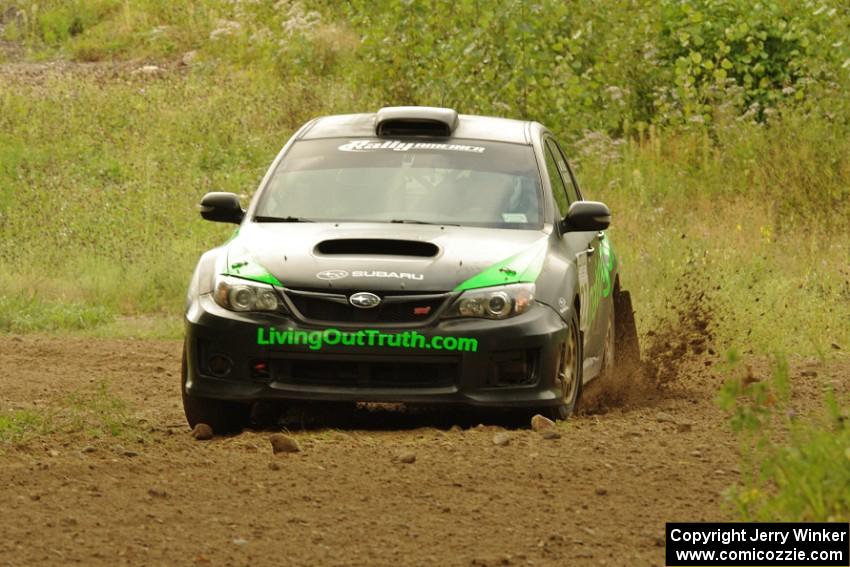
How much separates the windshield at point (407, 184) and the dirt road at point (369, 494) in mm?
1070

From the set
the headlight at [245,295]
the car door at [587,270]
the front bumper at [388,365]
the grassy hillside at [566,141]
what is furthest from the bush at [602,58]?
the headlight at [245,295]

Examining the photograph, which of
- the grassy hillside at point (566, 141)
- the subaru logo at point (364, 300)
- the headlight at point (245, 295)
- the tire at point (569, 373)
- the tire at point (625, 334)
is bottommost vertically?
the grassy hillside at point (566, 141)

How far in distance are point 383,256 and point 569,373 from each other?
1128mm

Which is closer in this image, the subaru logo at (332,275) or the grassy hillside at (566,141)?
the subaru logo at (332,275)

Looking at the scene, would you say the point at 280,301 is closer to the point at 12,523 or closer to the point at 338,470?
the point at 338,470

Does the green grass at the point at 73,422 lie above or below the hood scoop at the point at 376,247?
below

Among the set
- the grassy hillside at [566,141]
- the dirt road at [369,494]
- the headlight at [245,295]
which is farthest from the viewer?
the grassy hillside at [566,141]

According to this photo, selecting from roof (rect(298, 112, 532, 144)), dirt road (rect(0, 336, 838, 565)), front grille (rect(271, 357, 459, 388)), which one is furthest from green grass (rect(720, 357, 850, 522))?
roof (rect(298, 112, 532, 144))

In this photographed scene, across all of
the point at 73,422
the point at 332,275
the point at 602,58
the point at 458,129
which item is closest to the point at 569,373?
the point at 332,275

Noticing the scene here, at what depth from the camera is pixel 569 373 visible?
845cm

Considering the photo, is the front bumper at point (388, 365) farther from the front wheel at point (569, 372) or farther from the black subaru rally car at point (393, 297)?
the front wheel at point (569, 372)

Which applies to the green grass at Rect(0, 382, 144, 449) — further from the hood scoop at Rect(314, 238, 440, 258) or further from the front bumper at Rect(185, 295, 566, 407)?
the hood scoop at Rect(314, 238, 440, 258)

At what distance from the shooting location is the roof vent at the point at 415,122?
9.39 m

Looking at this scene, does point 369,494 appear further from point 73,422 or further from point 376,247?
point 73,422
